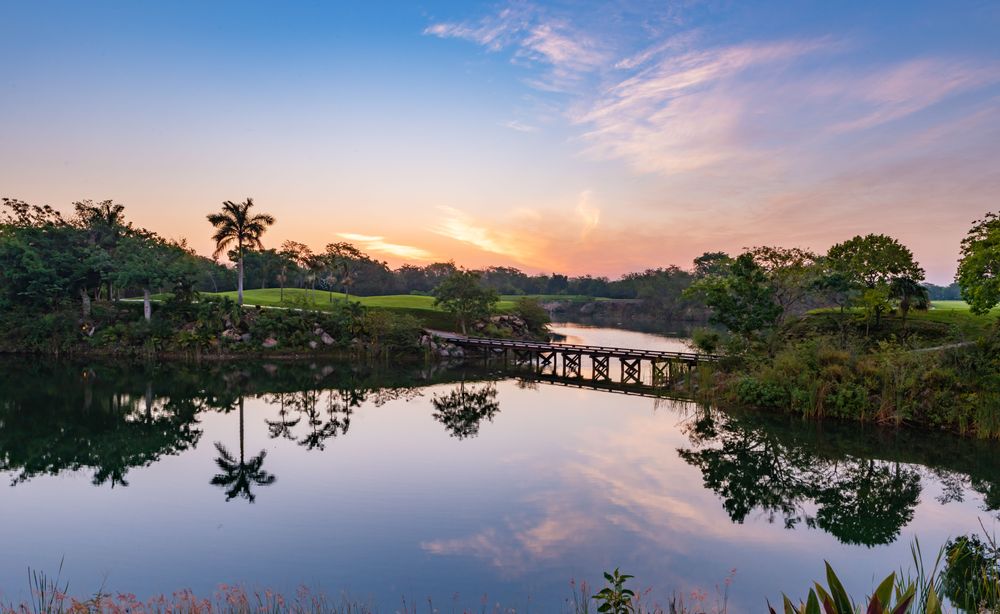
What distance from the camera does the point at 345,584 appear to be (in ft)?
35.2

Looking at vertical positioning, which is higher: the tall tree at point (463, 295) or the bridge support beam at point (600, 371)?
the tall tree at point (463, 295)

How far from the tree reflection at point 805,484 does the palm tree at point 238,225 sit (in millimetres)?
48912

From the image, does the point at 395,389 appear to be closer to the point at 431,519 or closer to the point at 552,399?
the point at 552,399

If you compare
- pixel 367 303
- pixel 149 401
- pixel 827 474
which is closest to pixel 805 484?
pixel 827 474

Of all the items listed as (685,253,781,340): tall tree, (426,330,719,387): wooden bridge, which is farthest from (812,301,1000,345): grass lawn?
(426,330,719,387): wooden bridge

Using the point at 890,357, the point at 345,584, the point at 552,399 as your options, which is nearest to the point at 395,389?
the point at 552,399

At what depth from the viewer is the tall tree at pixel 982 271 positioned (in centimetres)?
2172

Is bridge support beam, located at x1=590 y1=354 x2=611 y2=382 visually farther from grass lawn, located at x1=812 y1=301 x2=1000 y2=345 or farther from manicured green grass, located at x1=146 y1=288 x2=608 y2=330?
manicured green grass, located at x1=146 y1=288 x2=608 y2=330

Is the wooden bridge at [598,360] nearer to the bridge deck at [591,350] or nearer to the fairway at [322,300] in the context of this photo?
the bridge deck at [591,350]

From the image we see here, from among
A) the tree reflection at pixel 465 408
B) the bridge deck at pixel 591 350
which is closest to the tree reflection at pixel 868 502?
the tree reflection at pixel 465 408

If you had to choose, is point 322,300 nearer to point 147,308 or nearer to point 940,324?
point 147,308

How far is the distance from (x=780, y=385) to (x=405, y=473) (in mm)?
18996

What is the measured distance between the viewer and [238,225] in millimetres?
55781

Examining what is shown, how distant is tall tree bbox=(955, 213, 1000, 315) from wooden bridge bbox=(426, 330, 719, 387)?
39.5ft
